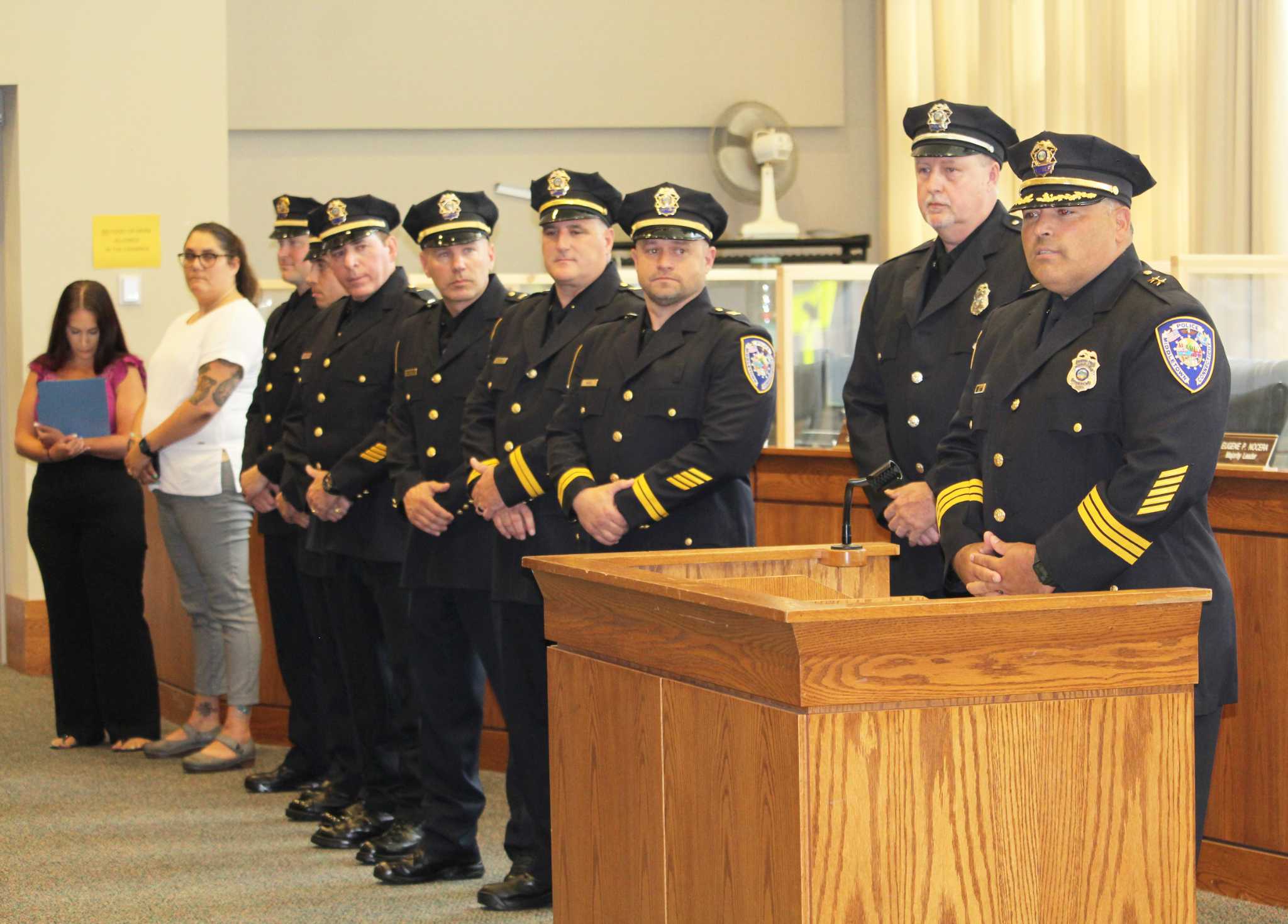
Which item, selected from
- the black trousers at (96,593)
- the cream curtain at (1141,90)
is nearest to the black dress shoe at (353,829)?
the black trousers at (96,593)

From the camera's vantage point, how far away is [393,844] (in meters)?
3.94

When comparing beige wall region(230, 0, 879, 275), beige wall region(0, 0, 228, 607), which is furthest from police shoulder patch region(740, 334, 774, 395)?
beige wall region(230, 0, 879, 275)

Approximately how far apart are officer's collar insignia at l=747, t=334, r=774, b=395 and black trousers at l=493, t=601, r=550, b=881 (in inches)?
27.0

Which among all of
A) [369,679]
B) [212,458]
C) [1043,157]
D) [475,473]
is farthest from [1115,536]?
[212,458]

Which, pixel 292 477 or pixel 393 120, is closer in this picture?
pixel 292 477

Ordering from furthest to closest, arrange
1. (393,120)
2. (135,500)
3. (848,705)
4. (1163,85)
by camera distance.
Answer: (393,120), (1163,85), (135,500), (848,705)

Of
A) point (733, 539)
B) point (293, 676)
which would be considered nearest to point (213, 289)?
point (293, 676)

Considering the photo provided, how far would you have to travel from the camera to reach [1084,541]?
2318 millimetres

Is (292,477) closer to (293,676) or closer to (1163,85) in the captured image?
(293,676)

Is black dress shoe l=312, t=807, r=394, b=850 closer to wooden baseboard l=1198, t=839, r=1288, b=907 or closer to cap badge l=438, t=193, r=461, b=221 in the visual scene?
cap badge l=438, t=193, r=461, b=221

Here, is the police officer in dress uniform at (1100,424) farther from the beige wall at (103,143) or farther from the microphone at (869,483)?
the beige wall at (103,143)

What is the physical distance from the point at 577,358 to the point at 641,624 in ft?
4.56

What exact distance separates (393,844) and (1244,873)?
196 cm

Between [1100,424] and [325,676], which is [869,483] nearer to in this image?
[1100,424]
